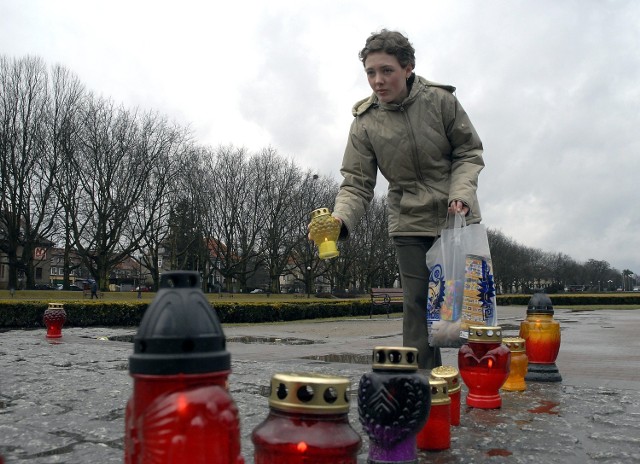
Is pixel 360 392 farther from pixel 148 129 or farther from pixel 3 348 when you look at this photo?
pixel 148 129

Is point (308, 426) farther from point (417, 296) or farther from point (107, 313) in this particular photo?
point (107, 313)

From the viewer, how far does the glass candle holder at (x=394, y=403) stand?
1836 mm

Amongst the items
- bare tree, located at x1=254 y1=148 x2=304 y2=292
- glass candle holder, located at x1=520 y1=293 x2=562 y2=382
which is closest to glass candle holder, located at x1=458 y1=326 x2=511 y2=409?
glass candle holder, located at x1=520 y1=293 x2=562 y2=382

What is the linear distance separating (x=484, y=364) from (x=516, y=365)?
0.98m

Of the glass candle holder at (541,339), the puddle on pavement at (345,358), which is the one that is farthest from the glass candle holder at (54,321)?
the glass candle holder at (541,339)

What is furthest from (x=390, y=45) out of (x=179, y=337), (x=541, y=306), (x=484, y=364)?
(x=179, y=337)

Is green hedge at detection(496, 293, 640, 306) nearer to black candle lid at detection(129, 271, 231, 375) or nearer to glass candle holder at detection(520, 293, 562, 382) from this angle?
glass candle holder at detection(520, 293, 562, 382)

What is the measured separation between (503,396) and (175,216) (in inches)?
1636

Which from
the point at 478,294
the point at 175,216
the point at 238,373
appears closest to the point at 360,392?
the point at 478,294

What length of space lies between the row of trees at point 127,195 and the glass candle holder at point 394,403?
37260 mm

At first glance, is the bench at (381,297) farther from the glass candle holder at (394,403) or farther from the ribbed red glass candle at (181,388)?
the ribbed red glass candle at (181,388)

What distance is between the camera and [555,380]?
4.71 metres

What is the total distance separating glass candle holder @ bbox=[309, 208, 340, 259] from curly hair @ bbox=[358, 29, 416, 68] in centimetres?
122

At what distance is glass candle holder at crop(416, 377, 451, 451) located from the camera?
2.49 meters
